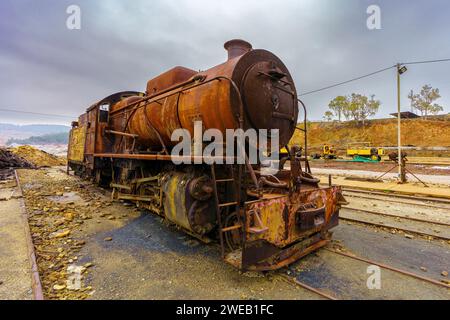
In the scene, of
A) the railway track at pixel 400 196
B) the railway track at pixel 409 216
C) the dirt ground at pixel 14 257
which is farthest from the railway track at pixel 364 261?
the railway track at pixel 400 196

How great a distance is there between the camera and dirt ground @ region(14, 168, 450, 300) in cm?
324

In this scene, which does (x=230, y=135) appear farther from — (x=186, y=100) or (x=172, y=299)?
(x=172, y=299)

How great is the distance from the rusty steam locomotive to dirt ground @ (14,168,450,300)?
31 centimetres

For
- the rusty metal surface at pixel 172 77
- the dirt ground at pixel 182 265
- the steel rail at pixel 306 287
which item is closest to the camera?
the steel rail at pixel 306 287

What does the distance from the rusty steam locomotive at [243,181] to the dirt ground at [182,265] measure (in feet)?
1.01

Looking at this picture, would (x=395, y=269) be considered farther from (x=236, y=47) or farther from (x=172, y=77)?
(x=172, y=77)

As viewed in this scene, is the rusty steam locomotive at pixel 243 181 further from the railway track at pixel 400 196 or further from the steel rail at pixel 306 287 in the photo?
the railway track at pixel 400 196

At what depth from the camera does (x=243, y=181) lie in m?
3.83

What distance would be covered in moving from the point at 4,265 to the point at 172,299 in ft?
9.19

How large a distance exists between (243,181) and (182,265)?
1658 mm

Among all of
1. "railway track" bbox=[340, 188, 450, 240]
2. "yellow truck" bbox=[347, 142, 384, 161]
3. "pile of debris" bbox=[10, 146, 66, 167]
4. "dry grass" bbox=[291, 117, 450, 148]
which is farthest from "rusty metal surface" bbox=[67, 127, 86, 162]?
"dry grass" bbox=[291, 117, 450, 148]

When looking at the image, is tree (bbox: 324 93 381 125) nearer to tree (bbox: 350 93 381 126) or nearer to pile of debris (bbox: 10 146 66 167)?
tree (bbox: 350 93 381 126)

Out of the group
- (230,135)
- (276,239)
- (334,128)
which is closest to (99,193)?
(230,135)

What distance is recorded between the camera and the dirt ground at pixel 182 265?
3240mm
